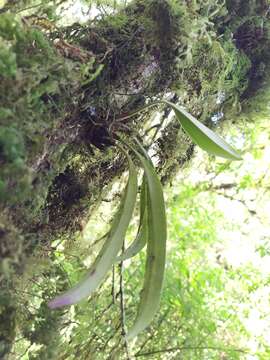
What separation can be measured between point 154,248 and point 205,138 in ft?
0.57

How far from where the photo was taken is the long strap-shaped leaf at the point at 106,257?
53 cm

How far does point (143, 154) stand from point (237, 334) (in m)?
1.34

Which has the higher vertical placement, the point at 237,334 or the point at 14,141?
the point at 14,141

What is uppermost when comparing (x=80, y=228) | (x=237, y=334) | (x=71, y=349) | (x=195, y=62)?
(x=195, y=62)

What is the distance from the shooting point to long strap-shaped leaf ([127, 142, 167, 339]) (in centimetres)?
68

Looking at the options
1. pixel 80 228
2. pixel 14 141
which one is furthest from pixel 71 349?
pixel 14 141

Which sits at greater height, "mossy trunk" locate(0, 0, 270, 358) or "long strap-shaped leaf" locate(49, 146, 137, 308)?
"mossy trunk" locate(0, 0, 270, 358)

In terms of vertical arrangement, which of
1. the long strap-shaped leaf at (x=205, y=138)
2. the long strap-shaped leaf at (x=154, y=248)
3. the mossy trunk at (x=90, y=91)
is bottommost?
the long strap-shaped leaf at (x=154, y=248)

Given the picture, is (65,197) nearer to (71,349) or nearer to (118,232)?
(118,232)

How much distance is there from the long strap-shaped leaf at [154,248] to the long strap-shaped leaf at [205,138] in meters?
0.08

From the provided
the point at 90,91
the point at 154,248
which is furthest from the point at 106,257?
the point at 90,91

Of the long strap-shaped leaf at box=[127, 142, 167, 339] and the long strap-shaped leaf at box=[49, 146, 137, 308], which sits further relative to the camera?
the long strap-shaped leaf at box=[127, 142, 167, 339]

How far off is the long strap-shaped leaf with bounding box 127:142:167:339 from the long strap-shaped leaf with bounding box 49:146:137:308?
0.03 metres

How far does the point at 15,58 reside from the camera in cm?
44
